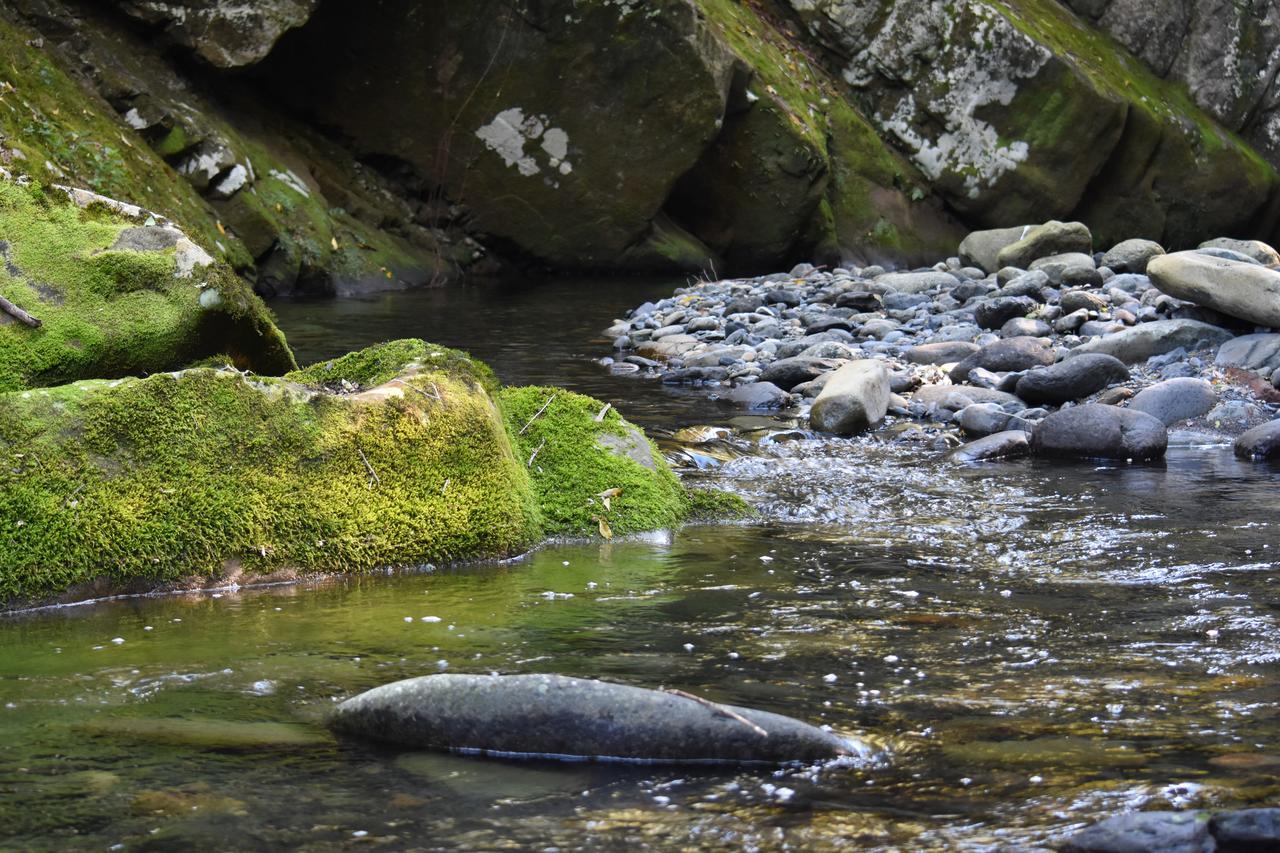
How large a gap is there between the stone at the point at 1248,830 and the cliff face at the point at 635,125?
10.8m

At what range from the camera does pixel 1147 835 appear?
7.57 ft

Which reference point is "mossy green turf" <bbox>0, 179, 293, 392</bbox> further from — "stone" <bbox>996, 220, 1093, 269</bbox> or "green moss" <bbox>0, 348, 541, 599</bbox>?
"stone" <bbox>996, 220, 1093, 269</bbox>

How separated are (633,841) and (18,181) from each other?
4072 mm

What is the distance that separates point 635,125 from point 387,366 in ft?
40.1

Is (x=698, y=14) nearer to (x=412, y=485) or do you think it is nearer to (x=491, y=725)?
(x=412, y=485)

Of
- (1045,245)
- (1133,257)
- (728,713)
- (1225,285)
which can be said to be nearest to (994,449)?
A: (1225,285)

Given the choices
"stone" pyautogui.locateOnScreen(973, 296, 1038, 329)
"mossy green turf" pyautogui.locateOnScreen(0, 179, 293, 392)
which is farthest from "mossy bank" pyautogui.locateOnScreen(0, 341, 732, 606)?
"stone" pyautogui.locateOnScreen(973, 296, 1038, 329)

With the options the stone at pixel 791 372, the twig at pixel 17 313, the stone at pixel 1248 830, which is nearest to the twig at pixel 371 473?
the twig at pixel 17 313

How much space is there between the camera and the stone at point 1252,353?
9.16 meters

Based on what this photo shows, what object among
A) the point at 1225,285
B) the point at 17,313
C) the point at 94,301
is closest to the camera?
the point at 17,313

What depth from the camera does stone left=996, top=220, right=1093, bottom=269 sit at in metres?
15.6

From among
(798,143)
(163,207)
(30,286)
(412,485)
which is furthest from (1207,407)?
(798,143)

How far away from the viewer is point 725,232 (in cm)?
1906

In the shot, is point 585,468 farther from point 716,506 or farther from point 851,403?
point 851,403
